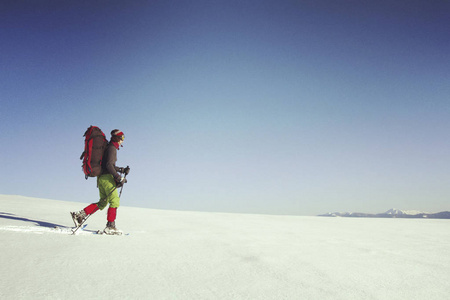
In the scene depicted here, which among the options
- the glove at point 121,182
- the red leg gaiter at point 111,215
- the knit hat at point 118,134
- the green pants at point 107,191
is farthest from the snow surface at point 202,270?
the knit hat at point 118,134

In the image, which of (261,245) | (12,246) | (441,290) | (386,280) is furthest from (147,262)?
(441,290)

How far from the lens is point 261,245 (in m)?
3.91

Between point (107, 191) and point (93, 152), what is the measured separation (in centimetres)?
74

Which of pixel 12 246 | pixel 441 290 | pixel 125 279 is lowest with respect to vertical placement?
pixel 441 290

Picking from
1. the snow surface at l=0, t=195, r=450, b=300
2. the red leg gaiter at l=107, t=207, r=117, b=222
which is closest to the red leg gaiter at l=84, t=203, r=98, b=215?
the red leg gaiter at l=107, t=207, r=117, b=222

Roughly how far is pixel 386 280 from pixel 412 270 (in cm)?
67

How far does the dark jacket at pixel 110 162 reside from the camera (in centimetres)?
459

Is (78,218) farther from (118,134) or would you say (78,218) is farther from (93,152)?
(118,134)

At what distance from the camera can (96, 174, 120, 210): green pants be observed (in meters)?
4.66

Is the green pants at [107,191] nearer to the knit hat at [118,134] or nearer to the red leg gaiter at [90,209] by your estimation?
the red leg gaiter at [90,209]

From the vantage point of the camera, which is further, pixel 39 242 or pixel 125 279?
pixel 39 242

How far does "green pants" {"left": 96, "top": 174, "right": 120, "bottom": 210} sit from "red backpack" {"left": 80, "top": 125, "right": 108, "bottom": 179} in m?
0.18

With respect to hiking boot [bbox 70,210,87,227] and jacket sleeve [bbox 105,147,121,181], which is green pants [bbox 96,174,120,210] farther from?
hiking boot [bbox 70,210,87,227]

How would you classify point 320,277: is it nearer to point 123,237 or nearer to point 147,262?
point 147,262
